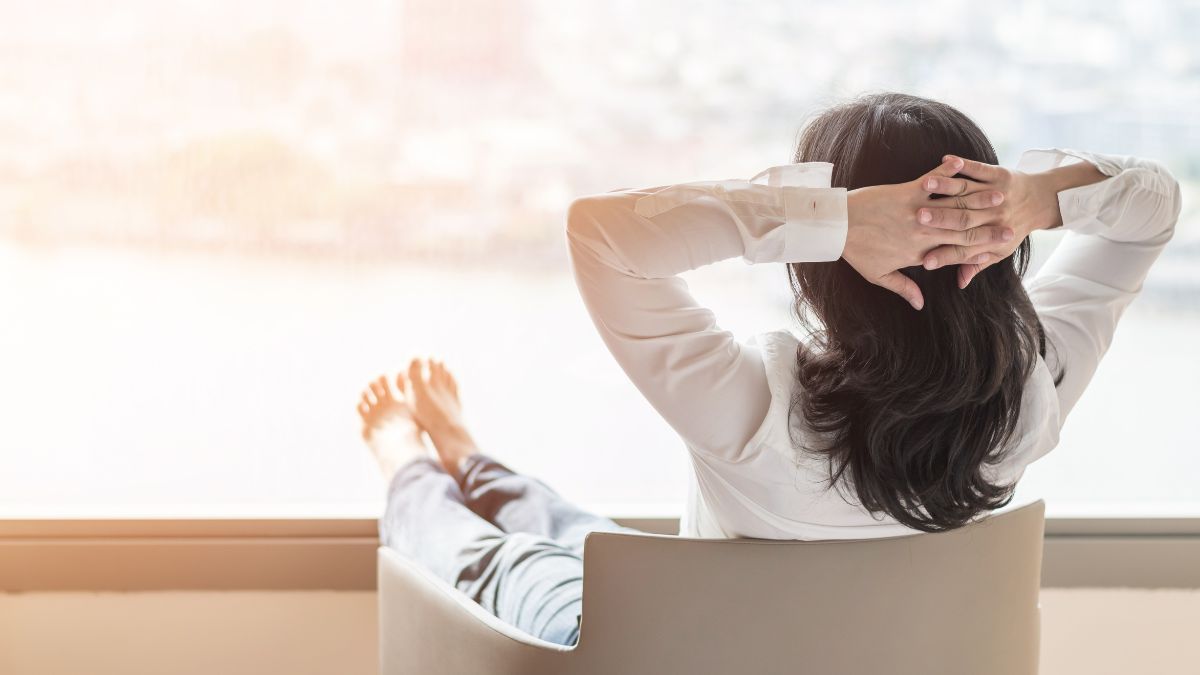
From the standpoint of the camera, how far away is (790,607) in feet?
3.18

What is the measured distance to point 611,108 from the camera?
1.69m

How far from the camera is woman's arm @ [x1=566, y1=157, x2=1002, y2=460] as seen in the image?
96 centimetres

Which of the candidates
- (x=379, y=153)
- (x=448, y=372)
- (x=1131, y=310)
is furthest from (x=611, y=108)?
(x=1131, y=310)

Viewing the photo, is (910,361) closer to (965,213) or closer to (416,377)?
(965,213)

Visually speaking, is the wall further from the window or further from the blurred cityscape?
the blurred cityscape

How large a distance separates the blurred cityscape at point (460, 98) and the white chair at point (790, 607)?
34.5 inches

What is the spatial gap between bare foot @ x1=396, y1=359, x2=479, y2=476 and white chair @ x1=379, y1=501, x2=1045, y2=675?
65 centimetres

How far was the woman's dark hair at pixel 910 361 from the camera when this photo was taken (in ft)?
3.26

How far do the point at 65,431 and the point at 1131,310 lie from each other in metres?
2.01

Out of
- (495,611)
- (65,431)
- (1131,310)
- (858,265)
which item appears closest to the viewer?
(858,265)

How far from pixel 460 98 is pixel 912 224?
946 mm

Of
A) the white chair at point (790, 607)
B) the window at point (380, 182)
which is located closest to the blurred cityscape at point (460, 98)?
the window at point (380, 182)

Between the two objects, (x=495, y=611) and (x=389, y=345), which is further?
(x=389, y=345)

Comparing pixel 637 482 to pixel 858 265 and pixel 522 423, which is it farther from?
pixel 858 265
